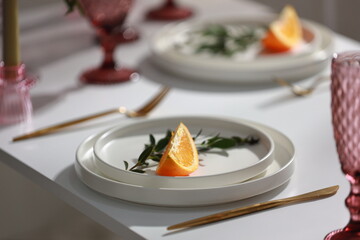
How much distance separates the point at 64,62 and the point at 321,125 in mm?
740

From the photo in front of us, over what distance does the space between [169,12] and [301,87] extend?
724 mm

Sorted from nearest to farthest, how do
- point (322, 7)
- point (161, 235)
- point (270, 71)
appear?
point (161, 235), point (270, 71), point (322, 7)

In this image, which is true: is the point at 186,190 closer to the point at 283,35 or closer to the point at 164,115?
the point at 164,115

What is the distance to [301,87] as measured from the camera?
1.68m

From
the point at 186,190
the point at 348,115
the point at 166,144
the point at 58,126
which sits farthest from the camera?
the point at 58,126

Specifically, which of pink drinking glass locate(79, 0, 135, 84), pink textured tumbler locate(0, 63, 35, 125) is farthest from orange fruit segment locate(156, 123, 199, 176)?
pink drinking glass locate(79, 0, 135, 84)

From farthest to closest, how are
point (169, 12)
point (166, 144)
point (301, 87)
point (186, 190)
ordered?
1. point (169, 12)
2. point (301, 87)
3. point (166, 144)
4. point (186, 190)

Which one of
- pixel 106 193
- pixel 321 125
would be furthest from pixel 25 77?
pixel 321 125

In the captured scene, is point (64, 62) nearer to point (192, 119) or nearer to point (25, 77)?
point (25, 77)

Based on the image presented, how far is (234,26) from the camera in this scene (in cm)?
206

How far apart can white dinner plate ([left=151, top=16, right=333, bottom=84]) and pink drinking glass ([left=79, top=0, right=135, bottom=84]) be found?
107 mm

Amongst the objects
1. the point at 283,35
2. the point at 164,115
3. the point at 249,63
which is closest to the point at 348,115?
the point at 164,115

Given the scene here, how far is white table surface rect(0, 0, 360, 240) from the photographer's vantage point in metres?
1.08

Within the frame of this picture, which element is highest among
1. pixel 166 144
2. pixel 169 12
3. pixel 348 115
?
pixel 348 115
